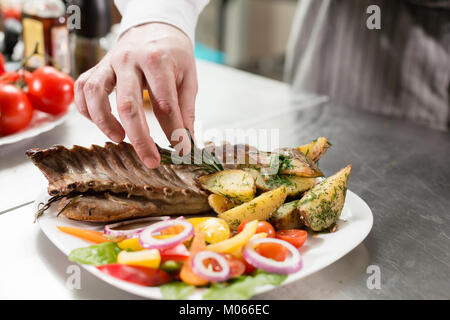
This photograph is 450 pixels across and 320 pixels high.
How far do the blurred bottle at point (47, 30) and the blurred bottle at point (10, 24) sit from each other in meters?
0.36

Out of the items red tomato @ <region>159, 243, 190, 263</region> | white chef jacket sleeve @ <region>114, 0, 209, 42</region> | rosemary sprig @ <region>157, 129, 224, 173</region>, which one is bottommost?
red tomato @ <region>159, 243, 190, 263</region>

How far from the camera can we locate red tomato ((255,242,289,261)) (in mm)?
1200

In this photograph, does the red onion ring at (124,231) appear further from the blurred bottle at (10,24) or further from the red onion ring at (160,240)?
the blurred bottle at (10,24)

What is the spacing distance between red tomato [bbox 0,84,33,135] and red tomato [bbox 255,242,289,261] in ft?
3.96

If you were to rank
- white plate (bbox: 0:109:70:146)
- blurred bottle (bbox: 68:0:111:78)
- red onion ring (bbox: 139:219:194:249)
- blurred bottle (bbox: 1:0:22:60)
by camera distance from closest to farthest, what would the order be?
red onion ring (bbox: 139:219:194:249) → white plate (bbox: 0:109:70:146) → blurred bottle (bbox: 68:0:111:78) → blurred bottle (bbox: 1:0:22:60)

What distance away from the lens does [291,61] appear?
9.50 feet

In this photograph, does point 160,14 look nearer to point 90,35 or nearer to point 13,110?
point 13,110

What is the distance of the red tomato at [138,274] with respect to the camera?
1.09m

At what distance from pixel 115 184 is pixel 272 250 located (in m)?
0.47

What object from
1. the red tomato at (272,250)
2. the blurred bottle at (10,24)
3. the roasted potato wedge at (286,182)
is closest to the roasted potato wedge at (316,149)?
the roasted potato wedge at (286,182)

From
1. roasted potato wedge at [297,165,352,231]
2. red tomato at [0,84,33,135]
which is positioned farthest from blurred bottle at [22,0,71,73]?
roasted potato wedge at [297,165,352,231]

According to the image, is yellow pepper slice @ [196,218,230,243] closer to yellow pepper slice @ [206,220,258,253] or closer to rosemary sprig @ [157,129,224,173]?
yellow pepper slice @ [206,220,258,253]
